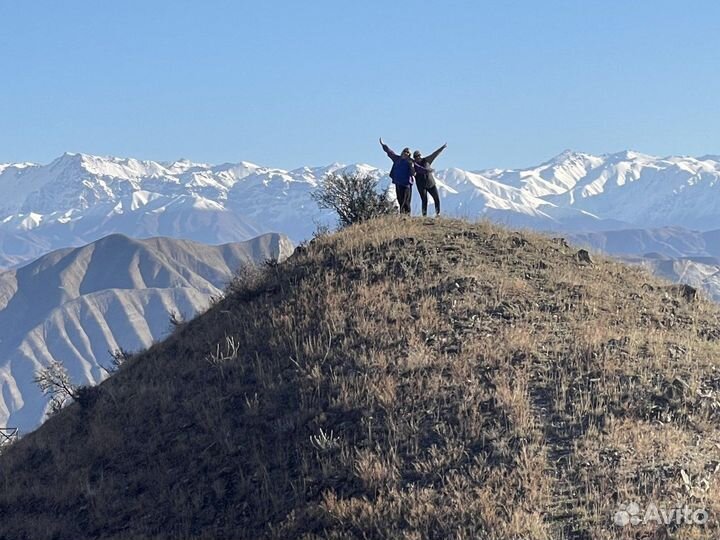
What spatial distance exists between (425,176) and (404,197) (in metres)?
0.82

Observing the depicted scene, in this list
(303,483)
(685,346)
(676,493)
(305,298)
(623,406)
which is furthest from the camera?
(305,298)

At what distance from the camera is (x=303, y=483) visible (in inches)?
380

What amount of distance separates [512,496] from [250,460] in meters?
3.71

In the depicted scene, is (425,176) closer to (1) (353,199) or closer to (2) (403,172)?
(2) (403,172)

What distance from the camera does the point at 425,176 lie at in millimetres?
22047

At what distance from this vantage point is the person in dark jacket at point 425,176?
21938 millimetres

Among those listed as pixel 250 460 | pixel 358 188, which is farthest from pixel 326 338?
pixel 358 188

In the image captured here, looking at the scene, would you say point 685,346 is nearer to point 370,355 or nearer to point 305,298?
point 370,355

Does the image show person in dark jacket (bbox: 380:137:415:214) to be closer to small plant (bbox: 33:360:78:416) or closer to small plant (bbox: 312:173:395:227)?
small plant (bbox: 312:173:395:227)

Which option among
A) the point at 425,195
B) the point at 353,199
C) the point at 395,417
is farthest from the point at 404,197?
the point at 395,417

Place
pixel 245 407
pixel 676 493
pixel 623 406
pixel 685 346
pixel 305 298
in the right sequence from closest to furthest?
pixel 676 493, pixel 623 406, pixel 245 407, pixel 685 346, pixel 305 298

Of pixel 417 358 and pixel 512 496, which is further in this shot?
pixel 417 358

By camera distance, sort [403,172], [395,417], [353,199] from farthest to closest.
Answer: [353,199]
[403,172]
[395,417]

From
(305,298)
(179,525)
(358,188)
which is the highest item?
(358,188)
